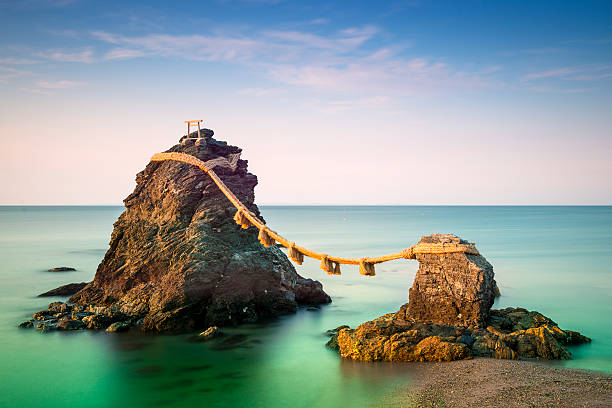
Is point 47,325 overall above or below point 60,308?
below

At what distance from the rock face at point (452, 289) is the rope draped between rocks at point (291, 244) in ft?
0.46

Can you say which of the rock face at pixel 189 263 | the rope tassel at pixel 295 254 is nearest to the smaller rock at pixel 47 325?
the rock face at pixel 189 263

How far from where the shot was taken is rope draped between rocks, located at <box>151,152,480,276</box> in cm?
991

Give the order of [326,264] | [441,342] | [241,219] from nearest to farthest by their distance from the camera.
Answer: [441,342] < [326,264] < [241,219]

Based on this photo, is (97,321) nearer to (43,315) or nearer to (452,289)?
(43,315)

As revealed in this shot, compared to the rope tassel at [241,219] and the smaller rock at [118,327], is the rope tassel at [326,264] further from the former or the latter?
the smaller rock at [118,327]

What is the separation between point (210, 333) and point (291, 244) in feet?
8.82

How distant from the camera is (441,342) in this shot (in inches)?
349

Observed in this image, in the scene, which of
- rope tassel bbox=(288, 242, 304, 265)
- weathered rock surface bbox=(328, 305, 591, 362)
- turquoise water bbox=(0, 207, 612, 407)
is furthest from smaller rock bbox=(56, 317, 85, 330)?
weathered rock surface bbox=(328, 305, 591, 362)

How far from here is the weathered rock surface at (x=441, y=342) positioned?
346 inches

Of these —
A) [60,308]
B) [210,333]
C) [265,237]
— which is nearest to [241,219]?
[265,237]

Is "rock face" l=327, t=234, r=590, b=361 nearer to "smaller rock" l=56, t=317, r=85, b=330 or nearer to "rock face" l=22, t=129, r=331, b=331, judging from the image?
"rock face" l=22, t=129, r=331, b=331

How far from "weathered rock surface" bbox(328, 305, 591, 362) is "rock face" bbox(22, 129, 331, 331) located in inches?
143

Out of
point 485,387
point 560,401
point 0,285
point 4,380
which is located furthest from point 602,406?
point 0,285
